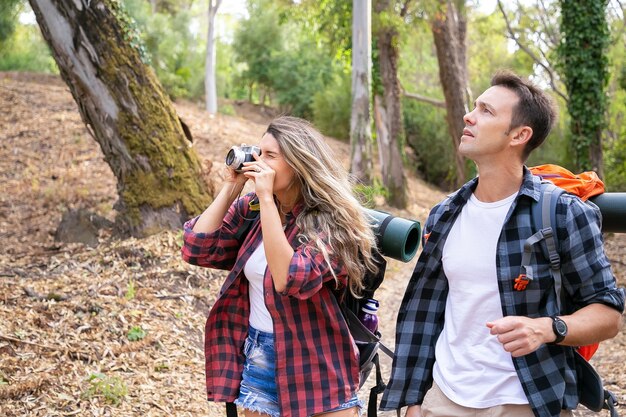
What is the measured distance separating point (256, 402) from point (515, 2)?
90.5 ft

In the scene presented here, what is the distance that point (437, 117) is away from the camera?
25.0 meters

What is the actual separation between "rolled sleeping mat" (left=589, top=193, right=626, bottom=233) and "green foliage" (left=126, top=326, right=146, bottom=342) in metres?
3.96

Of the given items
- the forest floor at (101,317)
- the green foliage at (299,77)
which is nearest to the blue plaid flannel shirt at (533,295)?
the forest floor at (101,317)

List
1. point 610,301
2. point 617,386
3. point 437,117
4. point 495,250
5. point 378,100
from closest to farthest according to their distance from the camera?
point 610,301 → point 495,250 → point 617,386 → point 378,100 → point 437,117

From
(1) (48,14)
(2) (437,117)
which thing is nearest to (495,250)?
(1) (48,14)

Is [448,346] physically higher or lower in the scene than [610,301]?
lower

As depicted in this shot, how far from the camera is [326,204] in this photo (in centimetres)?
286

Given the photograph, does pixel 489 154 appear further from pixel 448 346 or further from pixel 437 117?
pixel 437 117

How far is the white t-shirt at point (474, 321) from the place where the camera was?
2.40 m

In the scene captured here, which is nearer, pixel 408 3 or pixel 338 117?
pixel 408 3

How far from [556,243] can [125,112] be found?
5809 millimetres

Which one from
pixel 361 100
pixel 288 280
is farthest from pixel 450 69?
pixel 288 280

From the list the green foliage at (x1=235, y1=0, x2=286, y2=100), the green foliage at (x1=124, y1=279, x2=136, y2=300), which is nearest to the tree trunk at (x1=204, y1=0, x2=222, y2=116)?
the green foliage at (x1=235, y1=0, x2=286, y2=100)

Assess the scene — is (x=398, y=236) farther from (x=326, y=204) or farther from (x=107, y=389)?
(x=107, y=389)
